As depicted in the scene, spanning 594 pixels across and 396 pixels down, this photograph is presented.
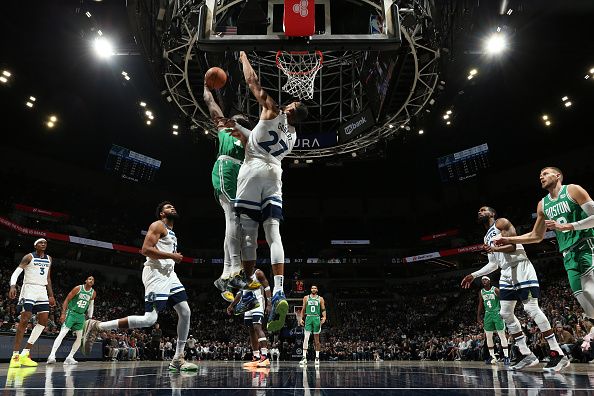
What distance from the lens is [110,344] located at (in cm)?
1708

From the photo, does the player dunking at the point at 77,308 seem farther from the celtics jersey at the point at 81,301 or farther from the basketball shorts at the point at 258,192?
the basketball shorts at the point at 258,192

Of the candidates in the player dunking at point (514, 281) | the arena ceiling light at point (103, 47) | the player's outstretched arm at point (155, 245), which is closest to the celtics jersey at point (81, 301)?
the player's outstretched arm at point (155, 245)

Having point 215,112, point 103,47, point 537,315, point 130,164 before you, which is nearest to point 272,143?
point 215,112

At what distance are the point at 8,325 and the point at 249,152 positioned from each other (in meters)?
13.5

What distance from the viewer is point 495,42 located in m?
13.9

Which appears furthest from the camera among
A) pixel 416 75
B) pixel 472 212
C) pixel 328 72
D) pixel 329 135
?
pixel 472 212

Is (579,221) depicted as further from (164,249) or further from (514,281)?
(164,249)

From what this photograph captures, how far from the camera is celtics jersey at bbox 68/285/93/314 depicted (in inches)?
411

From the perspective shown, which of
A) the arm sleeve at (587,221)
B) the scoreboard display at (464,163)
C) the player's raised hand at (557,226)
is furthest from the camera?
the scoreboard display at (464,163)

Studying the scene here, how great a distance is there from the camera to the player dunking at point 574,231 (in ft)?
14.9

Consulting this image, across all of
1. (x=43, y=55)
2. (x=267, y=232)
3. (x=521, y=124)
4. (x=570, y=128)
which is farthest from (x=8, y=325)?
(x=570, y=128)

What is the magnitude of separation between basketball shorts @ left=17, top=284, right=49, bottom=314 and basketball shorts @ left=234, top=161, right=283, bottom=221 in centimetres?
640

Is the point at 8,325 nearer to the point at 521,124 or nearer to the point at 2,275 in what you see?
the point at 2,275

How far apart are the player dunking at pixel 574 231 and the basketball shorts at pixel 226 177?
3.15m
